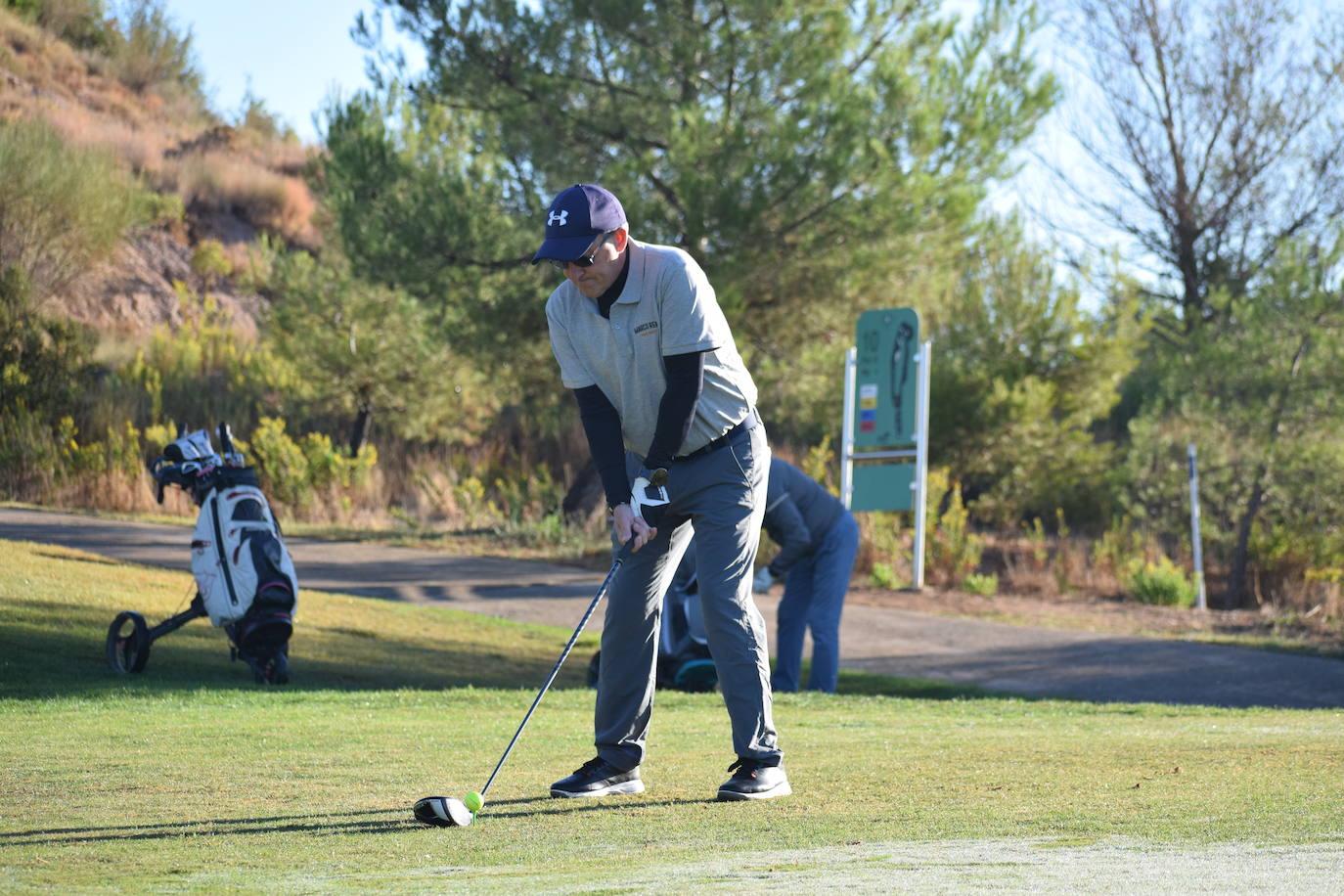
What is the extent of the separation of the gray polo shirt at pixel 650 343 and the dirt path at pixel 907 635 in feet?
22.1

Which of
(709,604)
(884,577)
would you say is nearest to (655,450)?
(709,604)

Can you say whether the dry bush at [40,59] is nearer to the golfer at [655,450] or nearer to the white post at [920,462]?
the white post at [920,462]

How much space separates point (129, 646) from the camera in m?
9.34

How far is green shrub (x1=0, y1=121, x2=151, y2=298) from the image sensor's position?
23797 millimetres

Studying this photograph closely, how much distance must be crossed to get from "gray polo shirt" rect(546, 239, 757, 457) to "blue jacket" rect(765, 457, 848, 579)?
469 cm

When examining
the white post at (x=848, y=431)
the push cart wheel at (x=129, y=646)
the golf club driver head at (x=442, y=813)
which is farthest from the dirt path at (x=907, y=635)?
the golf club driver head at (x=442, y=813)

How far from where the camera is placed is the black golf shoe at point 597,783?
5.00 meters

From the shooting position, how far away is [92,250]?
84.3 ft

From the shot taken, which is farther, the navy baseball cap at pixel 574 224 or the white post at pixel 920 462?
the white post at pixel 920 462

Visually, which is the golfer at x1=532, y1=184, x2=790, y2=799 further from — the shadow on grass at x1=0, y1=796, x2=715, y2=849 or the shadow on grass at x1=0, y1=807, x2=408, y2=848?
the shadow on grass at x1=0, y1=807, x2=408, y2=848

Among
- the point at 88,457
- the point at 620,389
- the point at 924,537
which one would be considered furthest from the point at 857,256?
the point at 620,389

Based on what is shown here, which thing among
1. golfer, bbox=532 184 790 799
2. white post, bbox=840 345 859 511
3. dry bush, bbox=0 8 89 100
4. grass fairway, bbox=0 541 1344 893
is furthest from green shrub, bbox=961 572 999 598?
dry bush, bbox=0 8 89 100

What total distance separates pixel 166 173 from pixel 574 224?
117 feet

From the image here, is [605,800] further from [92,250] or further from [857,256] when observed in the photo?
[92,250]
